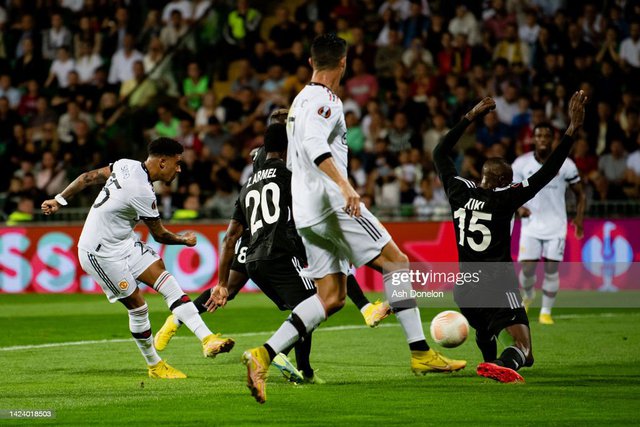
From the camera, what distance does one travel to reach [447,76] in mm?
20797

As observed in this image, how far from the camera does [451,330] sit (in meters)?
9.01

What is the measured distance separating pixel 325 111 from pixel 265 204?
4.88 ft

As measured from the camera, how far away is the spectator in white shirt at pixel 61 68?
24.1m

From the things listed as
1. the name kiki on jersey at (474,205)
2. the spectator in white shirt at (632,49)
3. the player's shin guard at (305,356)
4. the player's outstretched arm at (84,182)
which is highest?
the spectator in white shirt at (632,49)

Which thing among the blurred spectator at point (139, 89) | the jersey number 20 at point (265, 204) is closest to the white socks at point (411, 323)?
the jersey number 20 at point (265, 204)

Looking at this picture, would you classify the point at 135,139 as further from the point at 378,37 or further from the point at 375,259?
the point at 375,259

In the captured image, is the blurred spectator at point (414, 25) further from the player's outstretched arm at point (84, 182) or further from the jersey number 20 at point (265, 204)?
the jersey number 20 at point (265, 204)

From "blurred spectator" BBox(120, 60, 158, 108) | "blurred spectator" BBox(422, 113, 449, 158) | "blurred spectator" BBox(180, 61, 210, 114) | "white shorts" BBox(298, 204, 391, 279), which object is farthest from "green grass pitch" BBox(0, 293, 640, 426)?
"blurred spectator" BBox(120, 60, 158, 108)

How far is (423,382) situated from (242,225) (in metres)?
1.94

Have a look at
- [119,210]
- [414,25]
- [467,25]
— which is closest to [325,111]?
[119,210]

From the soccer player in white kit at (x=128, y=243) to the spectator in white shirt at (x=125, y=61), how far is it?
568 inches

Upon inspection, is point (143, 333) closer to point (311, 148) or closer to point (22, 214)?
point (311, 148)

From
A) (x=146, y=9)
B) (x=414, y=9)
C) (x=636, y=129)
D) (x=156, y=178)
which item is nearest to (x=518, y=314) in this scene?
(x=156, y=178)

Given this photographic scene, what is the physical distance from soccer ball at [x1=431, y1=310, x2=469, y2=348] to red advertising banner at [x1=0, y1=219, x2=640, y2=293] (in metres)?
9.28
